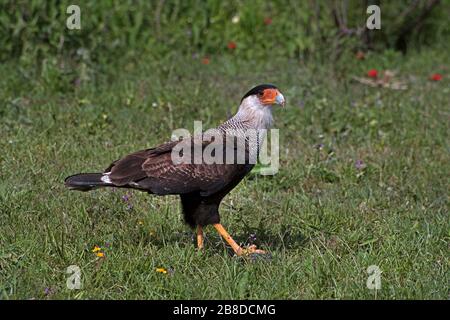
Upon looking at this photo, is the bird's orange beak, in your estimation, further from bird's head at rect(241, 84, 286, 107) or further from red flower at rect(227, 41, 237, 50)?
red flower at rect(227, 41, 237, 50)

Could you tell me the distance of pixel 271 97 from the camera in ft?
16.9

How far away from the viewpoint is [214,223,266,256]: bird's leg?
16.5 ft

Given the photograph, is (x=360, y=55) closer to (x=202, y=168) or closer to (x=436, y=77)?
(x=436, y=77)

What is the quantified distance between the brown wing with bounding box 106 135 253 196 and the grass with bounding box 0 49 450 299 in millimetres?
363

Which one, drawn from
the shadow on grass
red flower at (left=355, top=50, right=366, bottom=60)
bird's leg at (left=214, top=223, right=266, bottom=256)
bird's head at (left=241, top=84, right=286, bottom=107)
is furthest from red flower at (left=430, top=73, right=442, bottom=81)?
bird's leg at (left=214, top=223, right=266, bottom=256)

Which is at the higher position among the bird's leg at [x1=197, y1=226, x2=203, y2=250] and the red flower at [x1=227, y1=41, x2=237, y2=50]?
the red flower at [x1=227, y1=41, x2=237, y2=50]

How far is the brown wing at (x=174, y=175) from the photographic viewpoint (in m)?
4.87

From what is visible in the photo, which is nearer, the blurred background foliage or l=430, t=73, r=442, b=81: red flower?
l=430, t=73, r=442, b=81: red flower

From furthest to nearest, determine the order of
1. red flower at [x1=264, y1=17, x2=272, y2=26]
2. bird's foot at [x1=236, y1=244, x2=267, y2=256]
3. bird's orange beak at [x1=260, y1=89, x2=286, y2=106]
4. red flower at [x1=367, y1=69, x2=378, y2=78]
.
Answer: red flower at [x1=264, y1=17, x2=272, y2=26] → red flower at [x1=367, y1=69, x2=378, y2=78] → bird's orange beak at [x1=260, y1=89, x2=286, y2=106] → bird's foot at [x1=236, y1=244, x2=267, y2=256]

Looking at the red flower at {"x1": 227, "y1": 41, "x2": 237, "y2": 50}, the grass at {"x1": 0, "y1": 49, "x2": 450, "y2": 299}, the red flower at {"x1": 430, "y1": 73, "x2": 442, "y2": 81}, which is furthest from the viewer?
the red flower at {"x1": 227, "y1": 41, "x2": 237, "y2": 50}

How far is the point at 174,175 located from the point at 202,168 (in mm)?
162

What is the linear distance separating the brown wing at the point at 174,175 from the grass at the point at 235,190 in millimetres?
363

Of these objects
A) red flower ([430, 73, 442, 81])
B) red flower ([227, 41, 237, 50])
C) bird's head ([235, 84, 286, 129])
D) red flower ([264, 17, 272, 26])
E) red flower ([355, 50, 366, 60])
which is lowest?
red flower ([430, 73, 442, 81])

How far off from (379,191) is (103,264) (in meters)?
2.43
